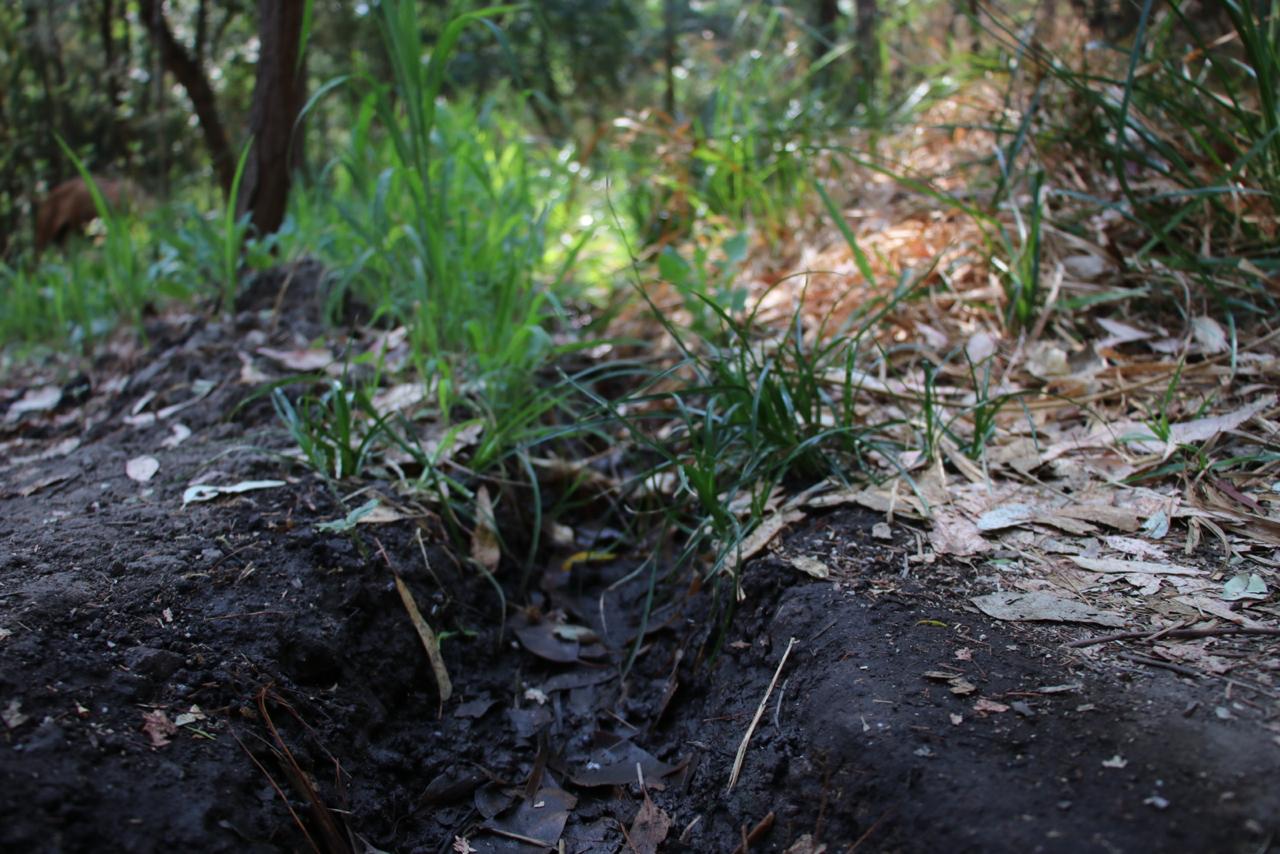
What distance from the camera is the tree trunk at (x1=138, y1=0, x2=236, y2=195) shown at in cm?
335

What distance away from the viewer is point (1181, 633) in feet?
3.75

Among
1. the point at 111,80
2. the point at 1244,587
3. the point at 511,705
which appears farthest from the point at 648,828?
the point at 111,80

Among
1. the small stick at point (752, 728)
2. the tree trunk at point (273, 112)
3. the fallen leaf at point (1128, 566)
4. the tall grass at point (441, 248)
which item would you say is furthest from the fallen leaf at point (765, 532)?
the tree trunk at point (273, 112)

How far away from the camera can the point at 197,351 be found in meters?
2.35

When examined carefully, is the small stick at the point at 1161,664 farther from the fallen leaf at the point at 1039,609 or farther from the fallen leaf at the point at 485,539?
the fallen leaf at the point at 485,539

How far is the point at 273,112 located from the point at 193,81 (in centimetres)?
110

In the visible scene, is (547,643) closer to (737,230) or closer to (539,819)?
(539,819)

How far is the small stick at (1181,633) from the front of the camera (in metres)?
1.11

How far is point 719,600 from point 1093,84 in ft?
6.75

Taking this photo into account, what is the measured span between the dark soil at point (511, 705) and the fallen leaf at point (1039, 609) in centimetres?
3

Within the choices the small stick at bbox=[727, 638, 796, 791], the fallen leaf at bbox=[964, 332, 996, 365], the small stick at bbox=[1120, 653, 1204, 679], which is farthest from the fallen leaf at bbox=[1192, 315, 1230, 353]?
the small stick at bbox=[727, 638, 796, 791]

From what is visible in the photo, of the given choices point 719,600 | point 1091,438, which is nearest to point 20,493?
point 719,600

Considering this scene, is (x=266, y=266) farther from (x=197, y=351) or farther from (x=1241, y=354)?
(x=1241, y=354)

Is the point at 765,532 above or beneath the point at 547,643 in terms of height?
above
